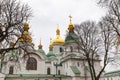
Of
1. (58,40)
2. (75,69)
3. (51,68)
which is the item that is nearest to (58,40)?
(58,40)

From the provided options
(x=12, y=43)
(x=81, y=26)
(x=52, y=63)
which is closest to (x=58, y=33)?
(x=52, y=63)

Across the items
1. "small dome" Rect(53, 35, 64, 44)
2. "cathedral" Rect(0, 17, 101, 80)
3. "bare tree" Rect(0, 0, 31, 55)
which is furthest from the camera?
"small dome" Rect(53, 35, 64, 44)

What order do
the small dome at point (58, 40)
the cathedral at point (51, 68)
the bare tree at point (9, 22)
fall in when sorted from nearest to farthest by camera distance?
the bare tree at point (9, 22)
the cathedral at point (51, 68)
the small dome at point (58, 40)

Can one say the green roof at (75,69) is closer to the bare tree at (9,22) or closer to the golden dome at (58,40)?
the golden dome at (58,40)

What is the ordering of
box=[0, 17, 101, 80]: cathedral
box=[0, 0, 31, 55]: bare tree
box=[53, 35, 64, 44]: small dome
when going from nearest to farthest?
1. box=[0, 0, 31, 55]: bare tree
2. box=[0, 17, 101, 80]: cathedral
3. box=[53, 35, 64, 44]: small dome

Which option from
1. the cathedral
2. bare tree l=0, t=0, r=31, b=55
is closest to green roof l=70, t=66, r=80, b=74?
the cathedral

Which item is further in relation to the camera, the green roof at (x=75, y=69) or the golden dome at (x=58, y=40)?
the golden dome at (x=58, y=40)

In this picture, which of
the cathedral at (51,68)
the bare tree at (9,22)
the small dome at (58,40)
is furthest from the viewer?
the small dome at (58,40)

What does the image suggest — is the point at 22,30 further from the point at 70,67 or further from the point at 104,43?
the point at 70,67

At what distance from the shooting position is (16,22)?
20078 mm

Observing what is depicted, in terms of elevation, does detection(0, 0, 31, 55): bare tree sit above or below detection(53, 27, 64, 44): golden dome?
below

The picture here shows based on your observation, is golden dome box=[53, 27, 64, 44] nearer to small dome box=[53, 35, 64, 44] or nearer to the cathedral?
small dome box=[53, 35, 64, 44]

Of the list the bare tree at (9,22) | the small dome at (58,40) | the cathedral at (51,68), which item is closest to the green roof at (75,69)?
the cathedral at (51,68)

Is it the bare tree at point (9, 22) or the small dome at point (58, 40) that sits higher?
the small dome at point (58, 40)
